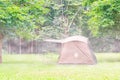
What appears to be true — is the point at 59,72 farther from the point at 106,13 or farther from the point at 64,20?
the point at 64,20

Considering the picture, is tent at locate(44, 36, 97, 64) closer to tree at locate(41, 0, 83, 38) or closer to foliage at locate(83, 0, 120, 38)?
foliage at locate(83, 0, 120, 38)

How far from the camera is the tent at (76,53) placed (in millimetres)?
16047

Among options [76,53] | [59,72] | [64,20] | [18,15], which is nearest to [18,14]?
[18,15]

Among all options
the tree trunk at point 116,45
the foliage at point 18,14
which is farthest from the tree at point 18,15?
the tree trunk at point 116,45

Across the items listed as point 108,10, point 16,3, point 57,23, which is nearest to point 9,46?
point 57,23

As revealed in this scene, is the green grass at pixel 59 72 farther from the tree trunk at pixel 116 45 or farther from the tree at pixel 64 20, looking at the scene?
the tree trunk at pixel 116 45

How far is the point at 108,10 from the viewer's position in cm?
1570

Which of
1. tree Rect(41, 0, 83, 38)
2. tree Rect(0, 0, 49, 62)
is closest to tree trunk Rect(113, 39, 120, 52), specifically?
tree Rect(41, 0, 83, 38)

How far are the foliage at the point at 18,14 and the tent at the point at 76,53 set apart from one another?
2179 mm

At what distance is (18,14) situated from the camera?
48.9ft

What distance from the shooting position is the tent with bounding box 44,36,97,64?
16047mm

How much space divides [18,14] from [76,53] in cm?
364

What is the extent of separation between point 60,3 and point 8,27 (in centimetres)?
1240

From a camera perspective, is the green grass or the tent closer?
the green grass
